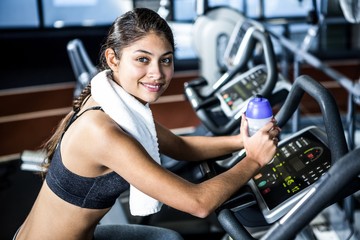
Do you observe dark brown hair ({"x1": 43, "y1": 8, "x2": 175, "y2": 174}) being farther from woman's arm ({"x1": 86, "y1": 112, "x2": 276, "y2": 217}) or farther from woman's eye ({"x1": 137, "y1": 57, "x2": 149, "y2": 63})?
woman's arm ({"x1": 86, "y1": 112, "x2": 276, "y2": 217})

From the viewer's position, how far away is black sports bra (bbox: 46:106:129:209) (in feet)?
4.37

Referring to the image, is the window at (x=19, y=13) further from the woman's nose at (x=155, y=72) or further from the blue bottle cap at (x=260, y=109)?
the blue bottle cap at (x=260, y=109)

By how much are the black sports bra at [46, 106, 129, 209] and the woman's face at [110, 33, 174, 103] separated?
0.12 meters

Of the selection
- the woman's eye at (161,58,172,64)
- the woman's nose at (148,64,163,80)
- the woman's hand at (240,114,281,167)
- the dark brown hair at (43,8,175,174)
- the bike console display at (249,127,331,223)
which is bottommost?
the bike console display at (249,127,331,223)

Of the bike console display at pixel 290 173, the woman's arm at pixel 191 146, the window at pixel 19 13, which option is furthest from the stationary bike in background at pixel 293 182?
the window at pixel 19 13

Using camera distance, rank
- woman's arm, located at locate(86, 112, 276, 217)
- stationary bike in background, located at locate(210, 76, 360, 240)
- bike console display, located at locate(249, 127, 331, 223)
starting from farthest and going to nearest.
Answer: bike console display, located at locate(249, 127, 331, 223) → woman's arm, located at locate(86, 112, 276, 217) → stationary bike in background, located at locate(210, 76, 360, 240)

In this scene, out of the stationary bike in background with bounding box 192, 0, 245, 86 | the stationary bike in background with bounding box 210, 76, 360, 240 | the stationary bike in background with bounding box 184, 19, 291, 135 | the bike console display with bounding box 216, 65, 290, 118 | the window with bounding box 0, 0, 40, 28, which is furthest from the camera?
the window with bounding box 0, 0, 40, 28

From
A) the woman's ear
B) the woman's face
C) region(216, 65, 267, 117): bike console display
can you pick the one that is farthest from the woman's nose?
region(216, 65, 267, 117): bike console display

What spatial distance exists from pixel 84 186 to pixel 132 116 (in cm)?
24

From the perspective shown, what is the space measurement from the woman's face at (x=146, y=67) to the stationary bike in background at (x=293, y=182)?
37 cm

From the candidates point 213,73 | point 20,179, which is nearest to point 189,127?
point 213,73

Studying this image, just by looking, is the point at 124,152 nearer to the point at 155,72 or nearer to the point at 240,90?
the point at 155,72

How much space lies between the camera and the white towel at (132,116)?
1.27m

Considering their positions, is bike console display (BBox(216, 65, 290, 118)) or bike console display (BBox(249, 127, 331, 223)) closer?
bike console display (BBox(249, 127, 331, 223))
